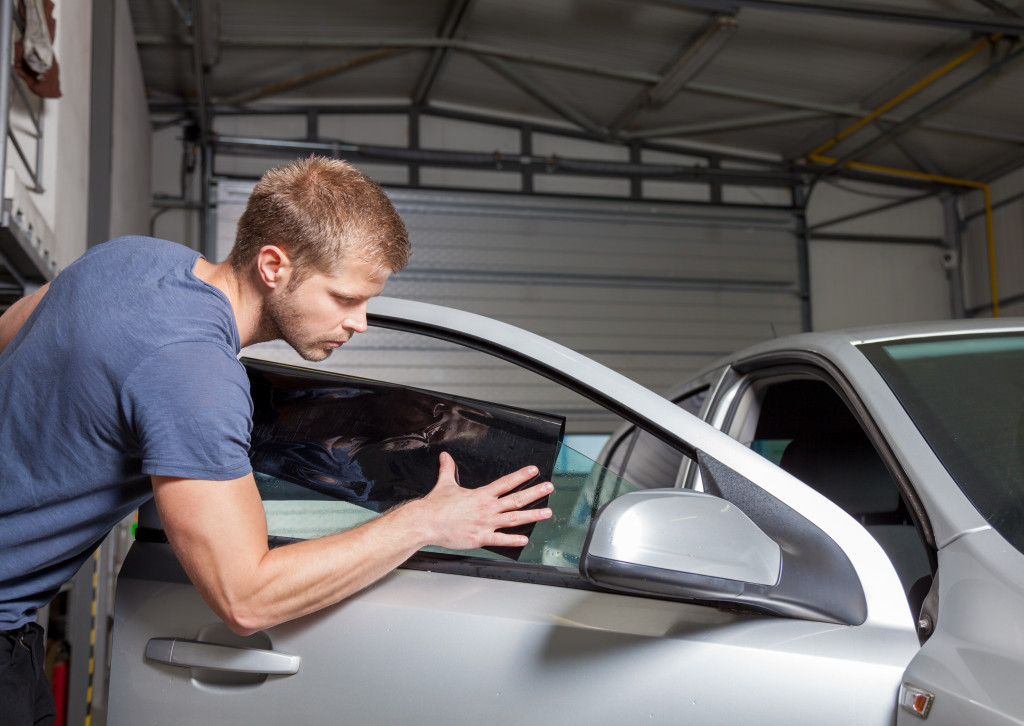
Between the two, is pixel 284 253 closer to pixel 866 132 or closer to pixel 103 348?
pixel 103 348

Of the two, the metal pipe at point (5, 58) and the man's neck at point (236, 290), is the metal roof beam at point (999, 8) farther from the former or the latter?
the man's neck at point (236, 290)

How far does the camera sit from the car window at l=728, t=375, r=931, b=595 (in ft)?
7.30

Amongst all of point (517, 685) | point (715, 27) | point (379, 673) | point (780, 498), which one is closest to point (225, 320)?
point (379, 673)

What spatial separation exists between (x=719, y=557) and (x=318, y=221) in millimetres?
778

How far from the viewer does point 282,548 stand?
3.82 ft

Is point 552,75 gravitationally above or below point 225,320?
above

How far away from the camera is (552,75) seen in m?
8.60

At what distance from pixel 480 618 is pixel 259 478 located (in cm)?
52

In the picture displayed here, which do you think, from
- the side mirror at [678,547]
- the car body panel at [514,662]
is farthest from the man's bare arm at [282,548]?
the side mirror at [678,547]

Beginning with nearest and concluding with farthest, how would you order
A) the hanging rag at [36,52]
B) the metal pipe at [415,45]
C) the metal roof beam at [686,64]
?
the hanging rag at [36,52]
the metal roof beam at [686,64]
the metal pipe at [415,45]

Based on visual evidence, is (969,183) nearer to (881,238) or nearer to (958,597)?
(881,238)

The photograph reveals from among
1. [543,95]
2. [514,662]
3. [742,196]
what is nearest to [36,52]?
[514,662]

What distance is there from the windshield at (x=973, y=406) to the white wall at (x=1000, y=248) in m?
8.96

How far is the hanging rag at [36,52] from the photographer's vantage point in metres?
3.09
